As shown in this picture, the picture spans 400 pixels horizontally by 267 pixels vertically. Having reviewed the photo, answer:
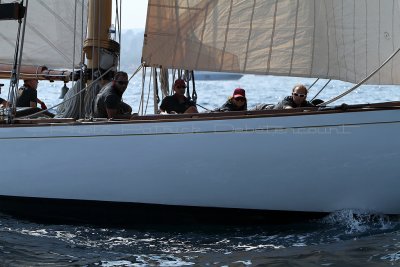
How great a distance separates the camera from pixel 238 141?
885 cm

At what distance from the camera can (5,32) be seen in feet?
39.3

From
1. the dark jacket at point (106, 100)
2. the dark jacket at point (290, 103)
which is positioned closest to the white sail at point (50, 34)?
the dark jacket at point (106, 100)

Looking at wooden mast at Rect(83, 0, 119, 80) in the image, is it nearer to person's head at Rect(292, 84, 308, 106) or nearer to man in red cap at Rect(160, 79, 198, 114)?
man in red cap at Rect(160, 79, 198, 114)

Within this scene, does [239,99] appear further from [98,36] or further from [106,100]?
[98,36]

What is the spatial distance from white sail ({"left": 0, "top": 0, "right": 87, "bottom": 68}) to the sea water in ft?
9.92

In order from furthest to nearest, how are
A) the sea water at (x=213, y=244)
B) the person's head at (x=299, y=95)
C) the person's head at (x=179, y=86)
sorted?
the person's head at (x=179, y=86) → the person's head at (x=299, y=95) → the sea water at (x=213, y=244)

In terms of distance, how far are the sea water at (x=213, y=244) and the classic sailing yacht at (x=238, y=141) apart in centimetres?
19

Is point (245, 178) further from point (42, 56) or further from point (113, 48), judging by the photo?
point (42, 56)

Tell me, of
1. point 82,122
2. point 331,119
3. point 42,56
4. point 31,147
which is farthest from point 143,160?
point 42,56

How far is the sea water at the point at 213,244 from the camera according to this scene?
26.5 feet

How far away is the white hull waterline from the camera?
869 centimetres

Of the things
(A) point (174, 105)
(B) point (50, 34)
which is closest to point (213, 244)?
(A) point (174, 105)

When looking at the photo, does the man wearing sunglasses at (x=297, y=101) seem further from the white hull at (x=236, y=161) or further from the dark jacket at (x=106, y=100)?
the dark jacket at (x=106, y=100)

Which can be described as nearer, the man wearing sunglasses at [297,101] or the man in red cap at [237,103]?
the man wearing sunglasses at [297,101]
